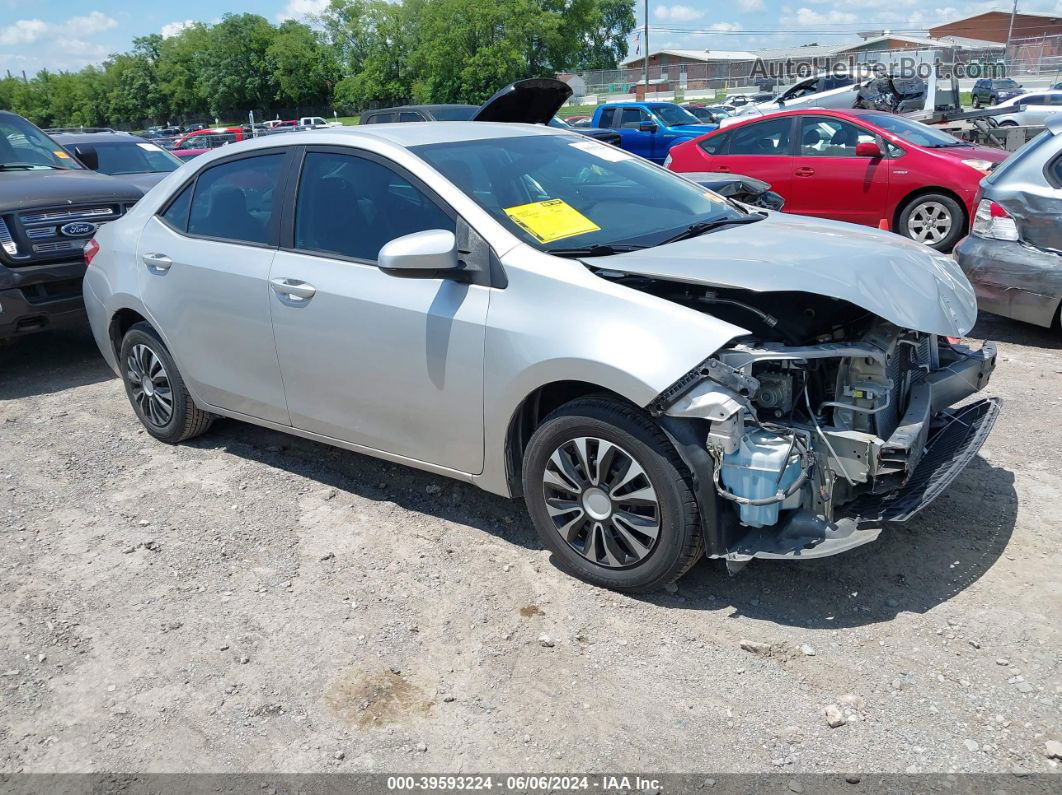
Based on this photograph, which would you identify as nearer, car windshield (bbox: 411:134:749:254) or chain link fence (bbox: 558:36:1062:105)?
car windshield (bbox: 411:134:749:254)

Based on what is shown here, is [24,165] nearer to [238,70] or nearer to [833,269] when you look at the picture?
[833,269]

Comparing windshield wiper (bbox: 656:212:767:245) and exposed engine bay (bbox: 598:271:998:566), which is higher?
windshield wiper (bbox: 656:212:767:245)

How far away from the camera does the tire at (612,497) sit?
3.17m

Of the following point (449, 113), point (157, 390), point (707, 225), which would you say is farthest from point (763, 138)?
point (157, 390)

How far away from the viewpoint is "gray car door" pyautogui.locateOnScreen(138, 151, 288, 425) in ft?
14.3

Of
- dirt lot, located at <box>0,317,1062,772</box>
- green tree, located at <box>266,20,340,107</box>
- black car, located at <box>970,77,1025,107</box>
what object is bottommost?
dirt lot, located at <box>0,317,1062,772</box>

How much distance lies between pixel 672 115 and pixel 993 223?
1586cm

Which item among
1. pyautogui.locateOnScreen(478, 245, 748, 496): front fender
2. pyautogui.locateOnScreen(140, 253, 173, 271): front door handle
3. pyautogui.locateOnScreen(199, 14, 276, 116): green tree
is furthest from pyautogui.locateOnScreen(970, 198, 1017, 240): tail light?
pyautogui.locateOnScreen(199, 14, 276, 116): green tree

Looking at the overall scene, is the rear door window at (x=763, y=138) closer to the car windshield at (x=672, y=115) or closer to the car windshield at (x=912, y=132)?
the car windshield at (x=912, y=132)

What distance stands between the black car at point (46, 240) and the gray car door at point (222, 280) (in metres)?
2.10

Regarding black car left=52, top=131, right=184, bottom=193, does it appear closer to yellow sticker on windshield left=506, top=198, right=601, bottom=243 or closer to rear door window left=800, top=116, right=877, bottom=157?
rear door window left=800, top=116, right=877, bottom=157

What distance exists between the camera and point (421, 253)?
3.43 metres

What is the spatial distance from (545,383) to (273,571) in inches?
60.1

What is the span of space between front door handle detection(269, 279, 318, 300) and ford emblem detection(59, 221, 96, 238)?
3584mm
